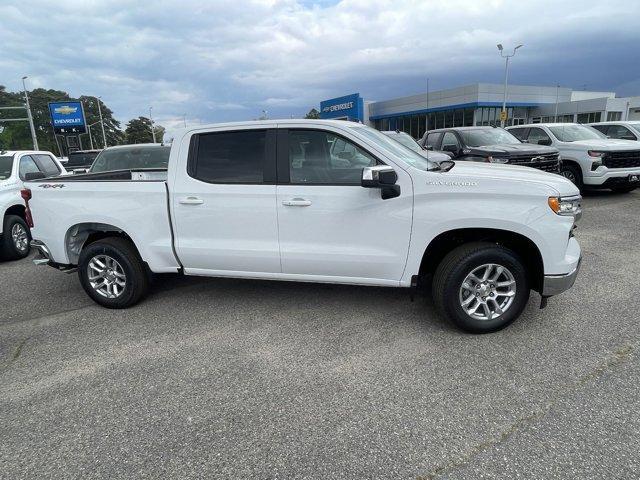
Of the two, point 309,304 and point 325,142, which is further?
point 309,304

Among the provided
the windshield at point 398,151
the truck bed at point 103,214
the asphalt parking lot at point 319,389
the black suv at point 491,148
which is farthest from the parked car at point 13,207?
the black suv at point 491,148

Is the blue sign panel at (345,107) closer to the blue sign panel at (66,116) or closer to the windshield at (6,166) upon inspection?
the blue sign panel at (66,116)

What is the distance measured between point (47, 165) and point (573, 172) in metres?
11.9

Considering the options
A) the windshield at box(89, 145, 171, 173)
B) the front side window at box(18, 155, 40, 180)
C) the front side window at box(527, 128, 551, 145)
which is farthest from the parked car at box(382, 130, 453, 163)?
the front side window at box(18, 155, 40, 180)

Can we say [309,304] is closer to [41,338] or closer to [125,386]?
[125,386]

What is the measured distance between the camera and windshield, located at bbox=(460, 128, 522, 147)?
10.5 meters

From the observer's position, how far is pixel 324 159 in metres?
3.95

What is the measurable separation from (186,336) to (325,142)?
2.23 metres

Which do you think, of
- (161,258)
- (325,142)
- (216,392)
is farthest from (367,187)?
(161,258)

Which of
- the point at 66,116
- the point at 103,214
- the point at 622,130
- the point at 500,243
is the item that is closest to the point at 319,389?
the point at 500,243

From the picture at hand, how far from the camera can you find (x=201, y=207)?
4.15 meters

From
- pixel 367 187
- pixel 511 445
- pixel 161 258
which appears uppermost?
pixel 367 187

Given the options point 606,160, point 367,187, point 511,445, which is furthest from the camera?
point 606,160

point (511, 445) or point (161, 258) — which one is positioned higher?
point (161, 258)
